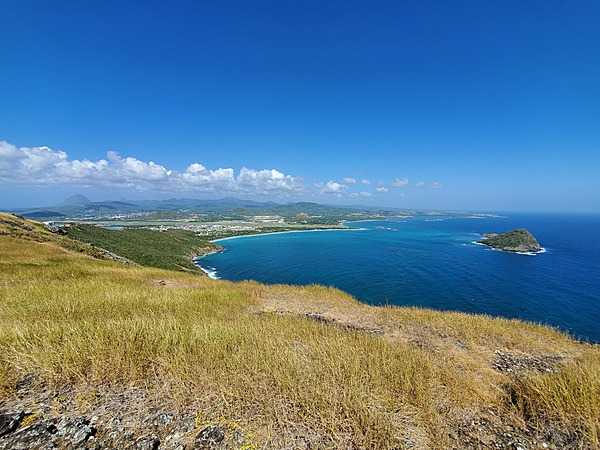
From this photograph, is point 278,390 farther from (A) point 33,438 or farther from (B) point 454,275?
(B) point 454,275

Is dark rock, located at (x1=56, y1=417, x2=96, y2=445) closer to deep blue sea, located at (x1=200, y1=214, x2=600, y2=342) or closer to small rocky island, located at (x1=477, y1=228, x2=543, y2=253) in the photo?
deep blue sea, located at (x1=200, y1=214, x2=600, y2=342)

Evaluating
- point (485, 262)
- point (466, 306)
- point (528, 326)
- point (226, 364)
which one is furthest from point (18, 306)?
point (485, 262)

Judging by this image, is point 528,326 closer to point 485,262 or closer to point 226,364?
point 226,364

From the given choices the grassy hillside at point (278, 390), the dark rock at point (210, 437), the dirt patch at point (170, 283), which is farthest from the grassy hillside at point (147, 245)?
the dark rock at point (210, 437)

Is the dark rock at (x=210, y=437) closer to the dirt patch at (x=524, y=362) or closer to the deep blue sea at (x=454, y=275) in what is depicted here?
the dirt patch at (x=524, y=362)

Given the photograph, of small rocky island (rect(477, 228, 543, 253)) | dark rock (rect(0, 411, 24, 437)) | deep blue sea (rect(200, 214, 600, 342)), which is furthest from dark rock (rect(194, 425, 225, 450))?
small rocky island (rect(477, 228, 543, 253))

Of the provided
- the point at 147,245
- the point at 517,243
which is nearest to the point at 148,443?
the point at 147,245

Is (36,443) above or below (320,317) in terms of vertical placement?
above
